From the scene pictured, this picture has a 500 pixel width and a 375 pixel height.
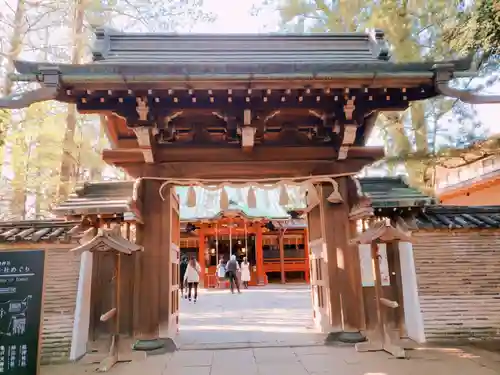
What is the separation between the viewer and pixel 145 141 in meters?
5.38

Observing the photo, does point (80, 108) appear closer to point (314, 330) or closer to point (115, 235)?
point (115, 235)

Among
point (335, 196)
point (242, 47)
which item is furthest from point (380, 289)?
point (242, 47)

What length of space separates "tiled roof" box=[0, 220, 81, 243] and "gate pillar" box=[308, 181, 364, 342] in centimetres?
397

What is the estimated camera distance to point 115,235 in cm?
512

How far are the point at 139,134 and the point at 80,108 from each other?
83 centimetres

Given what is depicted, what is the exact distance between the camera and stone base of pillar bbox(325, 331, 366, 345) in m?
5.63

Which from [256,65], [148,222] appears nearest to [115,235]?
[148,222]

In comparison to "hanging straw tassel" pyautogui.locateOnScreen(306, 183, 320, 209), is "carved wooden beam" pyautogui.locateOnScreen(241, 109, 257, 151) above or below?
above

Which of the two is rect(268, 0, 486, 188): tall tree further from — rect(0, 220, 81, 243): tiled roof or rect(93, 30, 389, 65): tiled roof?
rect(0, 220, 81, 243): tiled roof

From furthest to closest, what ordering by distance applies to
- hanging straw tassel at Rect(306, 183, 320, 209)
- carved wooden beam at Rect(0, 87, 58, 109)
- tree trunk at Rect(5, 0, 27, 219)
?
tree trunk at Rect(5, 0, 27, 219) < hanging straw tassel at Rect(306, 183, 320, 209) < carved wooden beam at Rect(0, 87, 58, 109)

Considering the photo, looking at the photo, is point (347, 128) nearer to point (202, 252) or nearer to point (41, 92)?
point (41, 92)

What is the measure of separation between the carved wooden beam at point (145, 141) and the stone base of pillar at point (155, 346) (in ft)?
8.79

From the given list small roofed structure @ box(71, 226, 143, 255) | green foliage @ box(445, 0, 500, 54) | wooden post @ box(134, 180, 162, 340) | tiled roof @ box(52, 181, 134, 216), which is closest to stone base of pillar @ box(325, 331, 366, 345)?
wooden post @ box(134, 180, 162, 340)

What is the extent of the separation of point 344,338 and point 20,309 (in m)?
4.32
